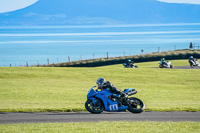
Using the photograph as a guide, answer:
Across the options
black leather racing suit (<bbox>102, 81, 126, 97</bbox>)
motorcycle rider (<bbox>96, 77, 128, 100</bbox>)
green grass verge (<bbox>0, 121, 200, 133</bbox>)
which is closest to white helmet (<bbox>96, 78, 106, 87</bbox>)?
motorcycle rider (<bbox>96, 77, 128, 100</bbox>)

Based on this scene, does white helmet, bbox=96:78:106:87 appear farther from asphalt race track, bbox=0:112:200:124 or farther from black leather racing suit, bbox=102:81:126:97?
asphalt race track, bbox=0:112:200:124

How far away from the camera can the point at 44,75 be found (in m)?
38.8

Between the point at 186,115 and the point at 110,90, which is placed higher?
the point at 110,90

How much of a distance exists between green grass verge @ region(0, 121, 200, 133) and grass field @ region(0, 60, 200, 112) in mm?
8800

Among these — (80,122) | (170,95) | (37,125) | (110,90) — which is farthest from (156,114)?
(170,95)

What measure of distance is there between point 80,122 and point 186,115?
16.9 ft

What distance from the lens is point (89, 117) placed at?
14.8m

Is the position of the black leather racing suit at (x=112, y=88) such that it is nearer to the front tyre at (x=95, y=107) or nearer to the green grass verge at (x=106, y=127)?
the front tyre at (x=95, y=107)

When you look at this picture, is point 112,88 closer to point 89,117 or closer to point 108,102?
point 108,102

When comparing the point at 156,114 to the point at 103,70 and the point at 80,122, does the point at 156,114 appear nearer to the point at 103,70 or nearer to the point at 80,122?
the point at 80,122

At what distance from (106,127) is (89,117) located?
2634 mm

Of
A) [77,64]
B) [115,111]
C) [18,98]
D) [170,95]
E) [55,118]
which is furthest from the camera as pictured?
[77,64]

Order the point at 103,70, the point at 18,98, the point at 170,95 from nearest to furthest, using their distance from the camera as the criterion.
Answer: the point at 18,98 → the point at 170,95 → the point at 103,70

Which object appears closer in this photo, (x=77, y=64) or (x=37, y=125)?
(x=37, y=125)
